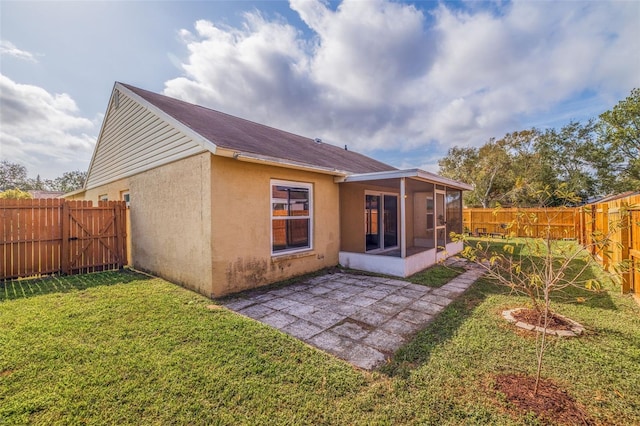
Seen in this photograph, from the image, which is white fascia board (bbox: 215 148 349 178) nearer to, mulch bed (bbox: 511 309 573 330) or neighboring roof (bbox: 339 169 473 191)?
neighboring roof (bbox: 339 169 473 191)

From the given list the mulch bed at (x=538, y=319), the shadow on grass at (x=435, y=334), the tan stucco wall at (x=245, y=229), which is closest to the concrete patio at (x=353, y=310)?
the shadow on grass at (x=435, y=334)

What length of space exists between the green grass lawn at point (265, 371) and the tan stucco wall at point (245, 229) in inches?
46.4

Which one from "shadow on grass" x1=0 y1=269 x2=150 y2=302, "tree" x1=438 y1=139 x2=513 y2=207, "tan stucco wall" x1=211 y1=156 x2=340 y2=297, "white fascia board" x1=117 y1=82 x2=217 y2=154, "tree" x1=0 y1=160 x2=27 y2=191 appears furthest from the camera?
"tree" x1=0 y1=160 x2=27 y2=191

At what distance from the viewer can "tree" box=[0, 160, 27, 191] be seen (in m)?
38.8

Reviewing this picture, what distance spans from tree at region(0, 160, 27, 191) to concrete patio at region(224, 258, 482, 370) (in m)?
56.0

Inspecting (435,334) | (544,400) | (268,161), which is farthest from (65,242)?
(544,400)

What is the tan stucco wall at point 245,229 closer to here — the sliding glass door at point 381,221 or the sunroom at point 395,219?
the sunroom at point 395,219

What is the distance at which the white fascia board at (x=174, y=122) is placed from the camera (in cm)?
500

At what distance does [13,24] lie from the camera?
6.88m

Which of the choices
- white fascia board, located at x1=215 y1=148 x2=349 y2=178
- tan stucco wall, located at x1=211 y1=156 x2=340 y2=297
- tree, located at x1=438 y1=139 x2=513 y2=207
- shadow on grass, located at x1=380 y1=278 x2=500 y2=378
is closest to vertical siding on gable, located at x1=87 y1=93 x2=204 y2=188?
white fascia board, located at x1=215 y1=148 x2=349 y2=178

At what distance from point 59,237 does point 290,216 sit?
6277 mm

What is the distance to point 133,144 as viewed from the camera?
26.6ft

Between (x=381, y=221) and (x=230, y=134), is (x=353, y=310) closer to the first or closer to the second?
(x=230, y=134)

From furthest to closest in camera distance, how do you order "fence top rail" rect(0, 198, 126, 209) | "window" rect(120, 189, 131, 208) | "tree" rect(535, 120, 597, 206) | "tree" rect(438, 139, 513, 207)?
"tree" rect(438, 139, 513, 207) < "tree" rect(535, 120, 597, 206) < "window" rect(120, 189, 131, 208) < "fence top rail" rect(0, 198, 126, 209)
